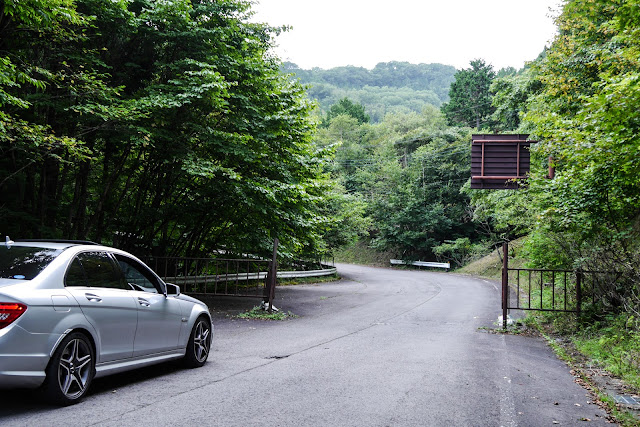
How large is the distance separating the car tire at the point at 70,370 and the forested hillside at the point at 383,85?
110m

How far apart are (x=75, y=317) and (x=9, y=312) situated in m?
0.67

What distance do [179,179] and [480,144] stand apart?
13.8m

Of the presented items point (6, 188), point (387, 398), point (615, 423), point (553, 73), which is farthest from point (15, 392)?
point (553, 73)

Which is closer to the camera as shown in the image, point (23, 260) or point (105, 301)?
point (23, 260)

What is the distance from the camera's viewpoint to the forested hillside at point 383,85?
119 meters

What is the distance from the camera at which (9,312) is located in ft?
15.1

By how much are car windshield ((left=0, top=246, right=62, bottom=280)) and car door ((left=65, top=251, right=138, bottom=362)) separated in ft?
0.87

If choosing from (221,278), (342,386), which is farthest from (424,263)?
(342,386)

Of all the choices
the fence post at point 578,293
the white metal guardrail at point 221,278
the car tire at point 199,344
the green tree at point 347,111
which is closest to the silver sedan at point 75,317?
the car tire at point 199,344

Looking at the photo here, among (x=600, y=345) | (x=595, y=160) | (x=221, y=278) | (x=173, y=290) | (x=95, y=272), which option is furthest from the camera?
(x=221, y=278)

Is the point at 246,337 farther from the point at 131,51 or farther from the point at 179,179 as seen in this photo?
the point at 131,51

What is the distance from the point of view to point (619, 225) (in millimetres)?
12406

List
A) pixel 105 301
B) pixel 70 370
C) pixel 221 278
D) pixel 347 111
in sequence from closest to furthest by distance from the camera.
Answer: pixel 70 370, pixel 105 301, pixel 221 278, pixel 347 111

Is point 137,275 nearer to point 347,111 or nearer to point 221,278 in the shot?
point 221,278
